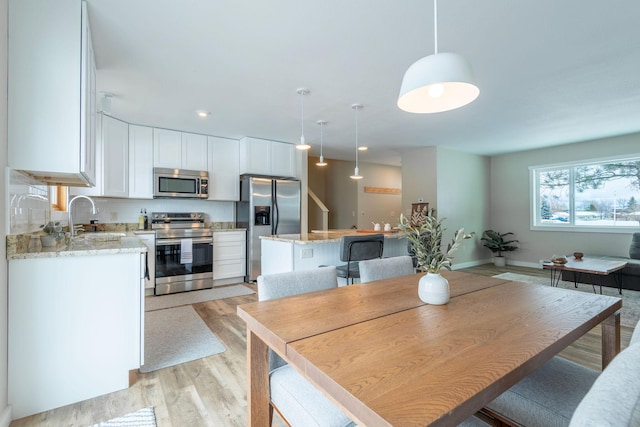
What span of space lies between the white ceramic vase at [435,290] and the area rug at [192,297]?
10.9ft

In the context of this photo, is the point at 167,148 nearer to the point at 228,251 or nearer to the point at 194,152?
the point at 194,152

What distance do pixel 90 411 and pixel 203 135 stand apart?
154 inches

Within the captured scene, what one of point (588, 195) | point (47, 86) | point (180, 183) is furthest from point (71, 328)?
point (588, 195)

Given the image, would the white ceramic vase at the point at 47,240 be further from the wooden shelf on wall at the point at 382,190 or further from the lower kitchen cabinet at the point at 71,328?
the wooden shelf on wall at the point at 382,190

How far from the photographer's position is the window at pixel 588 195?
4.98 metres

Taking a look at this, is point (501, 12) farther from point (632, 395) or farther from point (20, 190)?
point (20, 190)

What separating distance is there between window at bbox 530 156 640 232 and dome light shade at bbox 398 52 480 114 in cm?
569

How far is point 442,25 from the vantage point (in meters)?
2.03

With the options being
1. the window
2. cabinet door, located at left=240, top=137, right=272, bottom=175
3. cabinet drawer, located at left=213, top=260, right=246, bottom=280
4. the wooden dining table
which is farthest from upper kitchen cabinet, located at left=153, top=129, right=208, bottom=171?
the window

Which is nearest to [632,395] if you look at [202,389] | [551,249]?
[202,389]

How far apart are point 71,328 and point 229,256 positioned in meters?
2.94

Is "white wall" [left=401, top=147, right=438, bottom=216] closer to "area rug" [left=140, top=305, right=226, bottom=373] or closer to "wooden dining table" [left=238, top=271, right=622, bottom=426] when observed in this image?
"wooden dining table" [left=238, top=271, right=622, bottom=426]

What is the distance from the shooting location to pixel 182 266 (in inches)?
171

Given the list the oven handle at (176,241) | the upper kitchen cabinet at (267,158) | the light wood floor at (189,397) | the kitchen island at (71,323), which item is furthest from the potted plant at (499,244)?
the kitchen island at (71,323)
